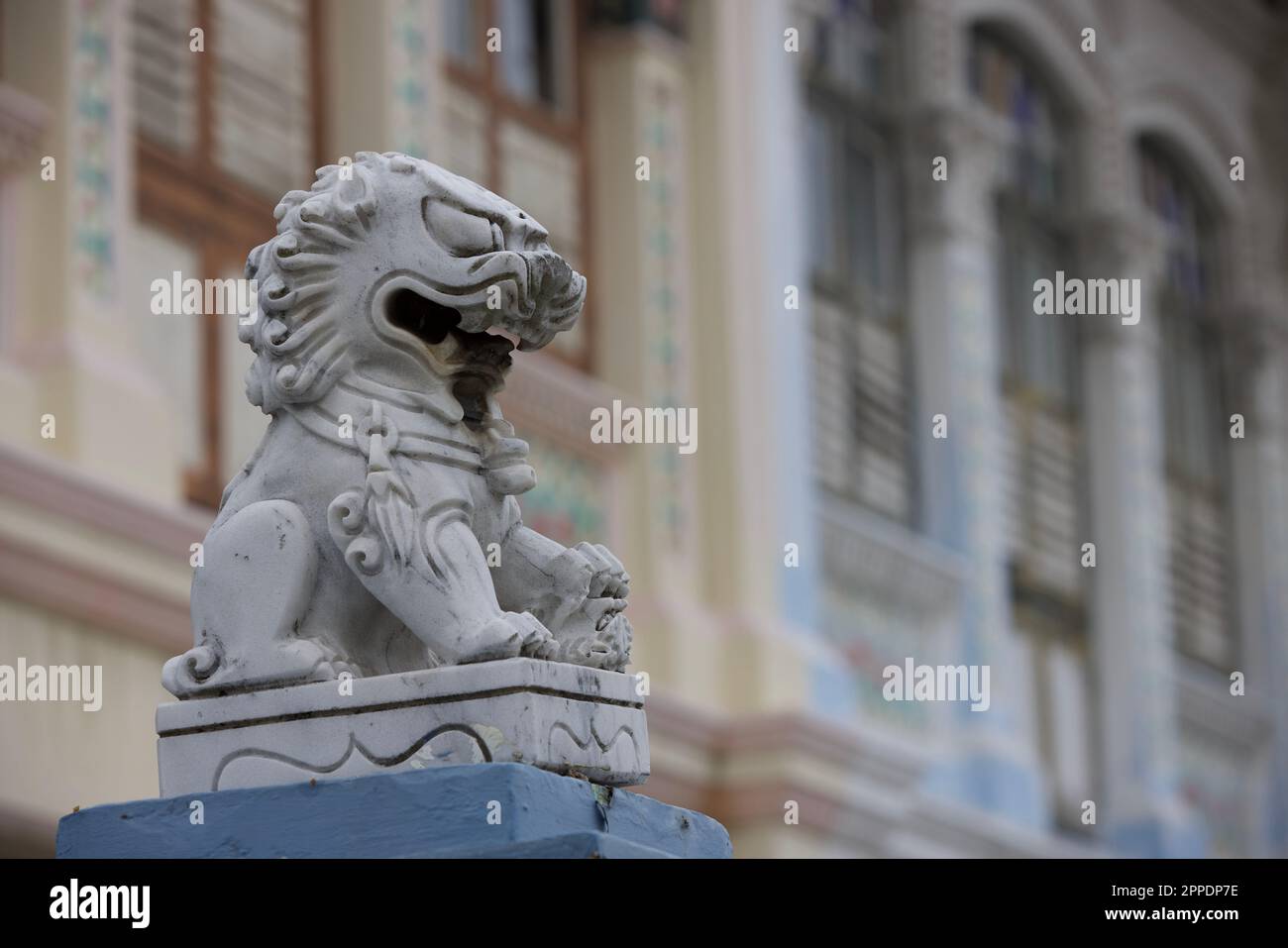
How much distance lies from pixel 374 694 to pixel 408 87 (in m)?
7.95

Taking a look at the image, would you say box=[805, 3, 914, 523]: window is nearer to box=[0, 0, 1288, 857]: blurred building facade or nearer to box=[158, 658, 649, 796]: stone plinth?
box=[0, 0, 1288, 857]: blurred building facade

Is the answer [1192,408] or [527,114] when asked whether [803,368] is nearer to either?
[527,114]

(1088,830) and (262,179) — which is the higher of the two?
(262,179)

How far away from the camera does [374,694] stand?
15.0ft

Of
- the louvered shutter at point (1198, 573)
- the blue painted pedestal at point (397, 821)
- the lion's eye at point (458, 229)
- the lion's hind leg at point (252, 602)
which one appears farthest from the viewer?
the louvered shutter at point (1198, 573)

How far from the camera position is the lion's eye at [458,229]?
4816mm

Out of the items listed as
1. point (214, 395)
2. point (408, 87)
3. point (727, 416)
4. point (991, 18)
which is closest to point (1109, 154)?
point (991, 18)

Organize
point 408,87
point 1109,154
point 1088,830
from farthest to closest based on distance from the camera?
1. point 1109,154
2. point 1088,830
3. point 408,87

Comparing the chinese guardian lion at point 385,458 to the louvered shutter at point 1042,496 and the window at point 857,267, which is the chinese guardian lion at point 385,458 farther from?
the louvered shutter at point 1042,496

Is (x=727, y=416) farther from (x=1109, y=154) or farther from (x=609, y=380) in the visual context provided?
(x=1109, y=154)

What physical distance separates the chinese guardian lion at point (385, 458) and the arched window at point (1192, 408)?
15.2 meters

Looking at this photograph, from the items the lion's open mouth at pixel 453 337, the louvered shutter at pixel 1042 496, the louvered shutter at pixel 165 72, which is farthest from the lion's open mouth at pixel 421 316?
the louvered shutter at pixel 1042 496

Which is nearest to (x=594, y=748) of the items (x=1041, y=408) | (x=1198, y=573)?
(x=1041, y=408)

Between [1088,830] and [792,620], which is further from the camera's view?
[1088,830]
